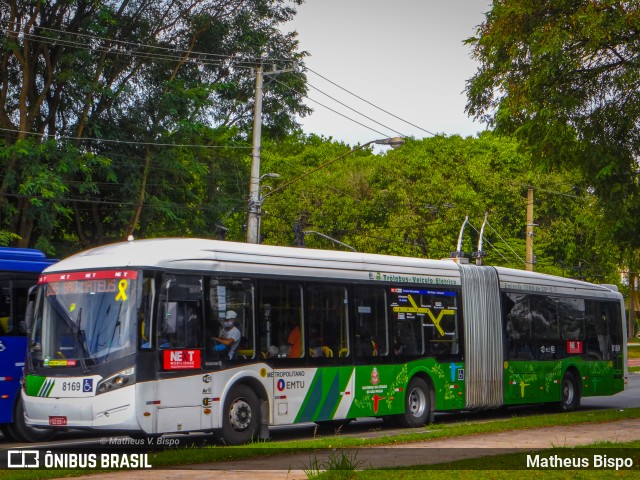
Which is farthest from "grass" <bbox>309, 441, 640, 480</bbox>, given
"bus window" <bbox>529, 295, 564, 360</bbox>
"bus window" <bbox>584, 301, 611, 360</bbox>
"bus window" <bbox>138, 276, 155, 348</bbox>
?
"bus window" <bbox>584, 301, 611, 360</bbox>

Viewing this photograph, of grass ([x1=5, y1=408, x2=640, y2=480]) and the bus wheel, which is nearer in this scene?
grass ([x1=5, y1=408, x2=640, y2=480])

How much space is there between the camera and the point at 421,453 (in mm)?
15008

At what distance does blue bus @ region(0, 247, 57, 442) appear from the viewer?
1841 centimetres

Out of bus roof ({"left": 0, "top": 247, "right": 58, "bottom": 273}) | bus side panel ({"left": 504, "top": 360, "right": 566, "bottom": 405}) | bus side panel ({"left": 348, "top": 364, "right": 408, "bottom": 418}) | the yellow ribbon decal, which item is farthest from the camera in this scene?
bus side panel ({"left": 504, "top": 360, "right": 566, "bottom": 405})

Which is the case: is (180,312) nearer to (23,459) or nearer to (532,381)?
(23,459)

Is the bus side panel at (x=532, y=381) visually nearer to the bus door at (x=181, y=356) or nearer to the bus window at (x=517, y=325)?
the bus window at (x=517, y=325)

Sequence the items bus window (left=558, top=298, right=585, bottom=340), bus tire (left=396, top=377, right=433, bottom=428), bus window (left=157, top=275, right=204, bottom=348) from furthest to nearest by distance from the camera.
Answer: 1. bus window (left=558, top=298, right=585, bottom=340)
2. bus tire (left=396, top=377, right=433, bottom=428)
3. bus window (left=157, top=275, right=204, bottom=348)

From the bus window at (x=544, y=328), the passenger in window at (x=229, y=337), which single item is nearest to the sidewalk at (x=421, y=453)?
the passenger in window at (x=229, y=337)

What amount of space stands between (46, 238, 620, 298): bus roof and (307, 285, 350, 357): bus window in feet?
1.05

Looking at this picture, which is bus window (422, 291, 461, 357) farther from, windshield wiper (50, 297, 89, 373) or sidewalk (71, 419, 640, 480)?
windshield wiper (50, 297, 89, 373)

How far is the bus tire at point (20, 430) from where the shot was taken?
18594mm

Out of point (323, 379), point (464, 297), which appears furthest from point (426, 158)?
point (323, 379)

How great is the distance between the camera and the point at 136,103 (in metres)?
35.0

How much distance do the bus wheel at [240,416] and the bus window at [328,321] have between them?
1.75m
